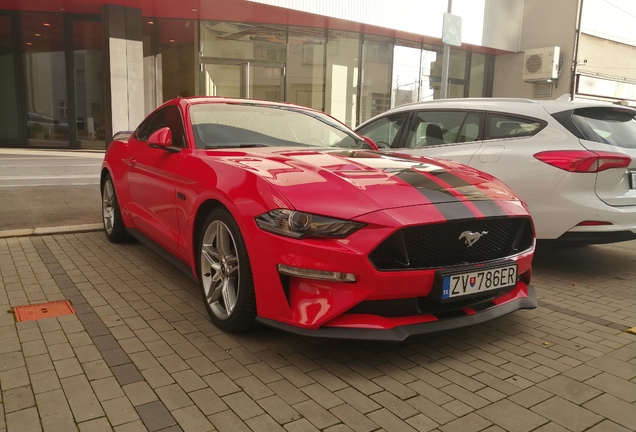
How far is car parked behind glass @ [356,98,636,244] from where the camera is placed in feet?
15.5

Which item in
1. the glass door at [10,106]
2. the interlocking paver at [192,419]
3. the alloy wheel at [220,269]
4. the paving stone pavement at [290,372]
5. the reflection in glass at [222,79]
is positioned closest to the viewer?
the interlocking paver at [192,419]

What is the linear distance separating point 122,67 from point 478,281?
12964 millimetres

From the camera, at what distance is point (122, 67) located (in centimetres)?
1395

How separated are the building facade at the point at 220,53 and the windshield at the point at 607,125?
10071 millimetres

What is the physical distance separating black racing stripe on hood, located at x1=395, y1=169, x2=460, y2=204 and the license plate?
448 mm

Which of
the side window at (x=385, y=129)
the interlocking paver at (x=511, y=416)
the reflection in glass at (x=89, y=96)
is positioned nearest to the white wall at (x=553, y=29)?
the reflection in glass at (x=89, y=96)

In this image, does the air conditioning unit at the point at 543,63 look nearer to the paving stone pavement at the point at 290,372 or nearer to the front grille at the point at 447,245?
the paving stone pavement at the point at 290,372

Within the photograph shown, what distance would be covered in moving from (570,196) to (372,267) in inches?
108

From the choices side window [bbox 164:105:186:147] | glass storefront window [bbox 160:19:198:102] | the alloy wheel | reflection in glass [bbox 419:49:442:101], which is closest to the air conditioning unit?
reflection in glass [bbox 419:49:442:101]

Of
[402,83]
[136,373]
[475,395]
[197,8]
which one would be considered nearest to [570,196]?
[475,395]

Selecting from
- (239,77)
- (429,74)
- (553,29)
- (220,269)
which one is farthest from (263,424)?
(553,29)

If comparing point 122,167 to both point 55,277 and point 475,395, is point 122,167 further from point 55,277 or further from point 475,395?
point 475,395

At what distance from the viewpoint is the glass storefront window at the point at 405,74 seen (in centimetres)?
1872

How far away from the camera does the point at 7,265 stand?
5070mm
